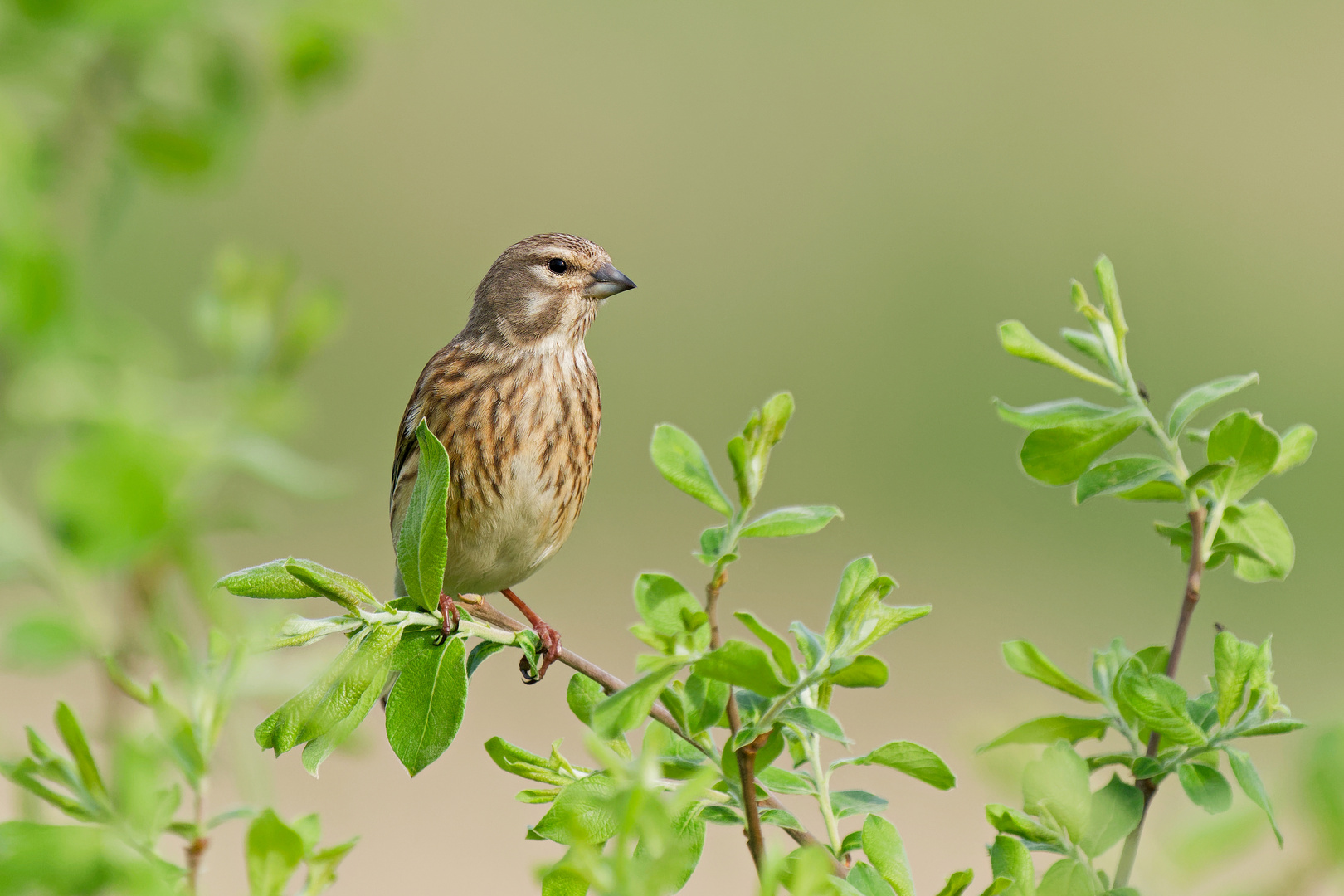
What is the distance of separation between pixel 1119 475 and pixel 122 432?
89cm

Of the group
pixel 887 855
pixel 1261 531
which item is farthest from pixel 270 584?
pixel 1261 531

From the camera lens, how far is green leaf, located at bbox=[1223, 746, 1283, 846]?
976mm

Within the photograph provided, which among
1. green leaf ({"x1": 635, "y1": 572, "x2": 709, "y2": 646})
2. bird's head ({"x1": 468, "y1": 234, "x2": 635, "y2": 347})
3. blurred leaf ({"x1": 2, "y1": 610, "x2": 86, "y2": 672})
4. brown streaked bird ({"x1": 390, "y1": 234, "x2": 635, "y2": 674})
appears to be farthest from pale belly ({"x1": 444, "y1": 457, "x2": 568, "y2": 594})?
blurred leaf ({"x1": 2, "y1": 610, "x2": 86, "y2": 672})

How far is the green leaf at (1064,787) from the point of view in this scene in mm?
1029

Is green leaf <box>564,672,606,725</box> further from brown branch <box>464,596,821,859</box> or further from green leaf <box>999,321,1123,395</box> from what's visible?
green leaf <box>999,321,1123,395</box>

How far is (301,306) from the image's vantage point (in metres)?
1.39

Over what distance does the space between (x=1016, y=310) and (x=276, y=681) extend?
1558cm

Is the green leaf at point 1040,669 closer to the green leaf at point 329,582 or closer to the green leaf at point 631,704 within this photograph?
the green leaf at point 631,704

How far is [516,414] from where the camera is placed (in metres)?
3.15

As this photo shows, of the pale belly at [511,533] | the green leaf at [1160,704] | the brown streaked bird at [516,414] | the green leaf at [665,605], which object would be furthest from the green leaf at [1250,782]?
the pale belly at [511,533]

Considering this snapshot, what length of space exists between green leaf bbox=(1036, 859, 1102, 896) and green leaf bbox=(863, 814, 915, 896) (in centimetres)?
10

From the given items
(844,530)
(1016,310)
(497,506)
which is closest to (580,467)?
(497,506)

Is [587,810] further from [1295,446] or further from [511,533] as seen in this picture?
[511,533]

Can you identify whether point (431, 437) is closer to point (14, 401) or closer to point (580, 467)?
point (14, 401)
